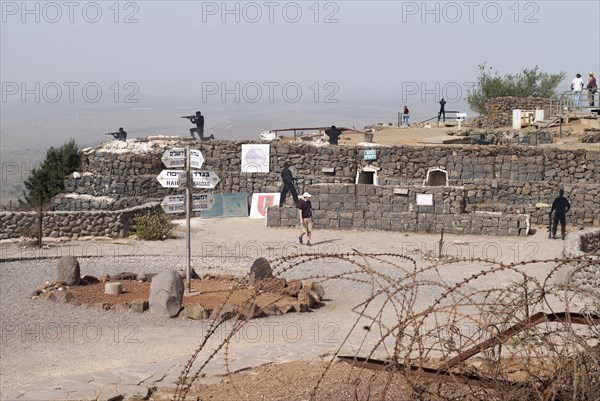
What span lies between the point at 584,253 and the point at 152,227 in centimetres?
1124

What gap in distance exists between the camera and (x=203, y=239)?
24.4 meters

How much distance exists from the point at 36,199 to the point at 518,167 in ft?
60.8

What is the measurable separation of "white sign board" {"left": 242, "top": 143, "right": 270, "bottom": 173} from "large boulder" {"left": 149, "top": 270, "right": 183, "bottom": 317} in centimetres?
1589

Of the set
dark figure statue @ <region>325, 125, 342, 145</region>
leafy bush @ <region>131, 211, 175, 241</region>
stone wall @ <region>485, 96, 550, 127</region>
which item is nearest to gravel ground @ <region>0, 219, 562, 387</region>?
leafy bush @ <region>131, 211, 175, 241</region>

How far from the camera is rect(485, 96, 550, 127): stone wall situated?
42188 millimetres

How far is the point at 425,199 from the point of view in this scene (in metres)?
25.1

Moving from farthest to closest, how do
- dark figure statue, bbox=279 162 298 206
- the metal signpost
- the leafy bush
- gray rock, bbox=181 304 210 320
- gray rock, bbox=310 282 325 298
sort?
dark figure statue, bbox=279 162 298 206 → the leafy bush → the metal signpost → gray rock, bbox=310 282 325 298 → gray rock, bbox=181 304 210 320

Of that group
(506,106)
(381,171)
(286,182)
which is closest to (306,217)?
(286,182)

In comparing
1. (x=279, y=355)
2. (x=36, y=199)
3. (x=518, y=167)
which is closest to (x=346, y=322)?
(x=279, y=355)

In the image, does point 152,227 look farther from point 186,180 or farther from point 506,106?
point 506,106

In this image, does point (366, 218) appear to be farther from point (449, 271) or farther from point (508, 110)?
point (508, 110)

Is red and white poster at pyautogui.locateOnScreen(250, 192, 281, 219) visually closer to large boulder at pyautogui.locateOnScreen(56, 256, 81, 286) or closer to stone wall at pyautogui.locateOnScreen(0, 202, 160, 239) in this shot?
stone wall at pyautogui.locateOnScreen(0, 202, 160, 239)

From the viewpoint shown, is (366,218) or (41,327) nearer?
(41,327)

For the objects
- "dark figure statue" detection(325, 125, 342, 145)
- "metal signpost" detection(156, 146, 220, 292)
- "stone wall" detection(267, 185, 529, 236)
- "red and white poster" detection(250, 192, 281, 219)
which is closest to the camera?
"metal signpost" detection(156, 146, 220, 292)
